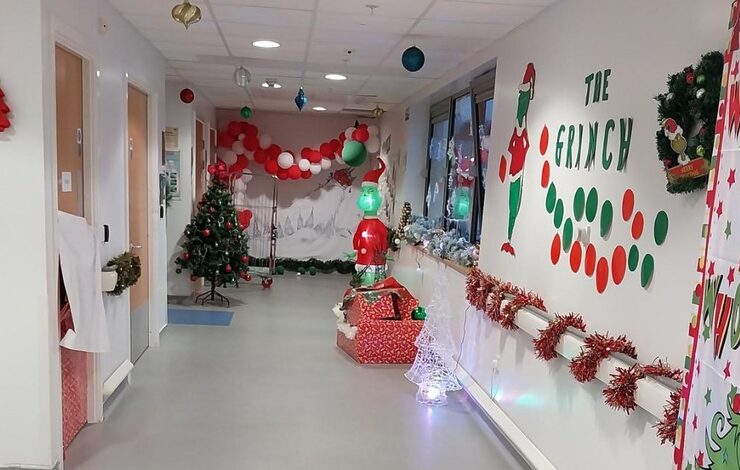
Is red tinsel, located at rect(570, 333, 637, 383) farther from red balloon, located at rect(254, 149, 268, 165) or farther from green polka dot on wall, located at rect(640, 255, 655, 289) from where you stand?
red balloon, located at rect(254, 149, 268, 165)

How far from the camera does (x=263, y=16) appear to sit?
3754 millimetres

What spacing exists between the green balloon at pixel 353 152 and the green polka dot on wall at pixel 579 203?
575 centimetres

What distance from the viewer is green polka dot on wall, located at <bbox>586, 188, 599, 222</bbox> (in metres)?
2.76

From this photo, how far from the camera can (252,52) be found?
4.89 metres

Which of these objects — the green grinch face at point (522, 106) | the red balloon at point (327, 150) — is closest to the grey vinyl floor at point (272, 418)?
the green grinch face at point (522, 106)

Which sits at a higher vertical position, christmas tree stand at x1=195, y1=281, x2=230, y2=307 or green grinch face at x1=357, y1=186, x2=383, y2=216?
green grinch face at x1=357, y1=186, x2=383, y2=216

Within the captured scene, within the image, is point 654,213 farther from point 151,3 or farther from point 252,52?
point 252,52

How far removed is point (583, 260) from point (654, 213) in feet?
1.94

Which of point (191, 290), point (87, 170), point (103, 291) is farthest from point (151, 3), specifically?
point (191, 290)

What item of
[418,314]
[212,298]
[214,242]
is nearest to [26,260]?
[418,314]

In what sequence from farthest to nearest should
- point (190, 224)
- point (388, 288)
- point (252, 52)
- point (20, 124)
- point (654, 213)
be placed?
point (190, 224), point (388, 288), point (252, 52), point (20, 124), point (654, 213)

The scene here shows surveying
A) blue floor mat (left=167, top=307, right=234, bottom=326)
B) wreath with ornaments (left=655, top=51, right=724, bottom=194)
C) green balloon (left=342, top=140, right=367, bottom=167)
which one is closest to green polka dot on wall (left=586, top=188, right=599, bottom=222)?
wreath with ornaments (left=655, top=51, right=724, bottom=194)

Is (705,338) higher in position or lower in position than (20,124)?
lower

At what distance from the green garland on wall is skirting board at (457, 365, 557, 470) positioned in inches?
209
